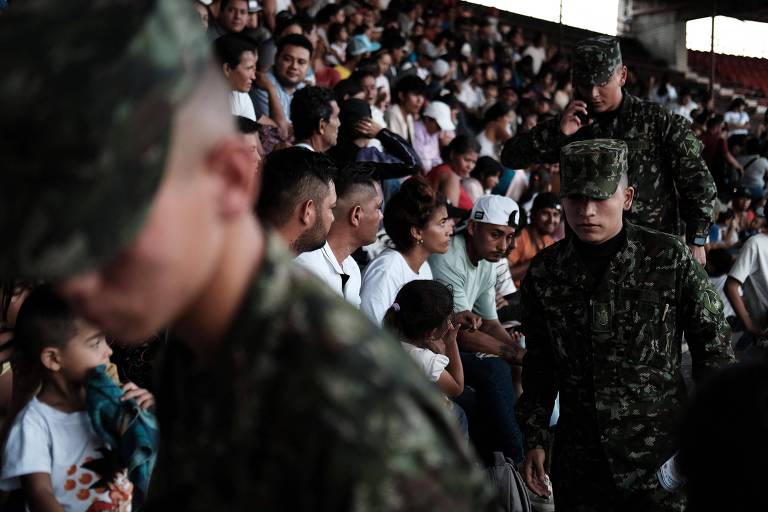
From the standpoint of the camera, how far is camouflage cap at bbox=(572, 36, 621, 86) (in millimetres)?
4742

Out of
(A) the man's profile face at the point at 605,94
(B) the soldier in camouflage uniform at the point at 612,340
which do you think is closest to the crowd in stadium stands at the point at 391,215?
(A) the man's profile face at the point at 605,94

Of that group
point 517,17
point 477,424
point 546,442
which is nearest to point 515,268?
point 477,424

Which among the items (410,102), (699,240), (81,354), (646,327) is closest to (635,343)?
(646,327)

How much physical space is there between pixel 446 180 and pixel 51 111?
645 cm

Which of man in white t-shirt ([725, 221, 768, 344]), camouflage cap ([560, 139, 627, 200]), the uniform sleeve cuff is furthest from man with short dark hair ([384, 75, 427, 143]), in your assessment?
camouflage cap ([560, 139, 627, 200])

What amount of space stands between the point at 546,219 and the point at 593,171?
388 cm

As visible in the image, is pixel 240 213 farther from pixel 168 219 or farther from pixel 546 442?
pixel 546 442

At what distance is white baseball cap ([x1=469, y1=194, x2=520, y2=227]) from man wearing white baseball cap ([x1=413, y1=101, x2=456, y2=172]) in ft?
10.7

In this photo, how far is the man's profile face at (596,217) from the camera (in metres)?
3.18

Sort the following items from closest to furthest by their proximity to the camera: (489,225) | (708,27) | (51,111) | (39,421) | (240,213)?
(51,111), (240,213), (39,421), (489,225), (708,27)

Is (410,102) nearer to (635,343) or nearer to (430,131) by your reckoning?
(430,131)

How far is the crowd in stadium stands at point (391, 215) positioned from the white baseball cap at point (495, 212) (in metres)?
0.01

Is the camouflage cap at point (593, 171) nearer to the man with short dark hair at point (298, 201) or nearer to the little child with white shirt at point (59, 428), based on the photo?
the man with short dark hair at point (298, 201)

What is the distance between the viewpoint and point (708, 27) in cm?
2538
